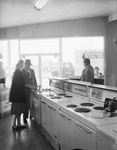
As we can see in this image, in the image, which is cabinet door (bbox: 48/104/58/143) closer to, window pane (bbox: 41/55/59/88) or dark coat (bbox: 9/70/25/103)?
dark coat (bbox: 9/70/25/103)

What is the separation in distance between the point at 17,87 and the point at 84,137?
2.34 metres

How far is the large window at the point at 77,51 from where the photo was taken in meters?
7.87

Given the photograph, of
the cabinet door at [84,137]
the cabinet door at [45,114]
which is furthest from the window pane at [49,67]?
the cabinet door at [84,137]

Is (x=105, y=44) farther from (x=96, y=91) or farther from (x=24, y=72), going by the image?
(x=96, y=91)

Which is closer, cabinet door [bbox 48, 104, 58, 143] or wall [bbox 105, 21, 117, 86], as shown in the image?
cabinet door [bbox 48, 104, 58, 143]

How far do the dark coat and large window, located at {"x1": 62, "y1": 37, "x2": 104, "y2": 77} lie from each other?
3.99 meters

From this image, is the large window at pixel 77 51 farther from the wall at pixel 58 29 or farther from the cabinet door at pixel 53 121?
the cabinet door at pixel 53 121

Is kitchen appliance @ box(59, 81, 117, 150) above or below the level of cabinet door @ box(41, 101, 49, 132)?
above

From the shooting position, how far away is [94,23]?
777 cm

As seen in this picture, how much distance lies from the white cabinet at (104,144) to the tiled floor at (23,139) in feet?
5.51

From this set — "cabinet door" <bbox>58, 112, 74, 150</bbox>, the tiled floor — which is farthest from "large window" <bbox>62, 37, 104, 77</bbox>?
"cabinet door" <bbox>58, 112, 74, 150</bbox>

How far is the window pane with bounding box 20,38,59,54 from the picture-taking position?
305 inches

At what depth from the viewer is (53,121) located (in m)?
3.02

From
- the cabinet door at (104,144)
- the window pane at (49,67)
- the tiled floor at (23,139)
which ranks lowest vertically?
the tiled floor at (23,139)
